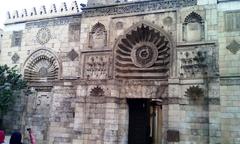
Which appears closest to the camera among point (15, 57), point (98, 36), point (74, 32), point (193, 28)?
point (193, 28)

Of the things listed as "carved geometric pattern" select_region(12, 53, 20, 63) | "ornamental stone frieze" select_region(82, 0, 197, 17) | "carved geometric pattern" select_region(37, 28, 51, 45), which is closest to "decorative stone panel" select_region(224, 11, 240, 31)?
"ornamental stone frieze" select_region(82, 0, 197, 17)

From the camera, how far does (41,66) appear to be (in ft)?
43.2

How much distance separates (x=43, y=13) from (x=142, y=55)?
16.2 ft

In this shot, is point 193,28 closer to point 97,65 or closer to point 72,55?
point 97,65

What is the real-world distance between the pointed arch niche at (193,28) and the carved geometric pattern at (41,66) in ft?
17.3

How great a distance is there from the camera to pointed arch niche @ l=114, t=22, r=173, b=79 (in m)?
11.0

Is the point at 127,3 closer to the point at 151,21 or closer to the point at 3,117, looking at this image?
the point at 151,21

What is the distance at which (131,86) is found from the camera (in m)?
11.4

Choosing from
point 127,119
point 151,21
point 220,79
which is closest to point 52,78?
point 127,119

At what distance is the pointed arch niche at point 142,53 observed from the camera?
11.0 m

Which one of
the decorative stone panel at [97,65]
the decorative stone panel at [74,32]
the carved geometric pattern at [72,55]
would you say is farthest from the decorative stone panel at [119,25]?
the carved geometric pattern at [72,55]

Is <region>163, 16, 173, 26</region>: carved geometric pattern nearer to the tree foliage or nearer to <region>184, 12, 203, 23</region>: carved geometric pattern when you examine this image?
<region>184, 12, 203, 23</region>: carved geometric pattern

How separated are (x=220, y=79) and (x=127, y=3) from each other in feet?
14.3

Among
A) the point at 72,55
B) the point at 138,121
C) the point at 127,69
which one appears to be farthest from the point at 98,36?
the point at 138,121
